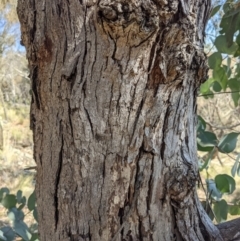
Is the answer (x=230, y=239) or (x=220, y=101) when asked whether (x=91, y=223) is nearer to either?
(x=230, y=239)

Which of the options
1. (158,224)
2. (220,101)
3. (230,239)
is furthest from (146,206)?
(220,101)

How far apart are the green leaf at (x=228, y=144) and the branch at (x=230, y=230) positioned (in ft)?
1.11

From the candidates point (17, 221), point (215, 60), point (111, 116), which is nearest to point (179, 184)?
point (111, 116)

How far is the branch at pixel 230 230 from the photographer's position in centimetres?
56

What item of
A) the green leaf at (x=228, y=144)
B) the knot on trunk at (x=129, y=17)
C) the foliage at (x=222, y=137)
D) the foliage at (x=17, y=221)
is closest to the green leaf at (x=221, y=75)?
the foliage at (x=222, y=137)

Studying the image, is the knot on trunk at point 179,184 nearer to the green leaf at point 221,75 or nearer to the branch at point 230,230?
the branch at point 230,230

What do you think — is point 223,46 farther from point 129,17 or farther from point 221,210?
point 129,17

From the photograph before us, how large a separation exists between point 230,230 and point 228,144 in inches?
14.4

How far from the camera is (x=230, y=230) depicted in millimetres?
573

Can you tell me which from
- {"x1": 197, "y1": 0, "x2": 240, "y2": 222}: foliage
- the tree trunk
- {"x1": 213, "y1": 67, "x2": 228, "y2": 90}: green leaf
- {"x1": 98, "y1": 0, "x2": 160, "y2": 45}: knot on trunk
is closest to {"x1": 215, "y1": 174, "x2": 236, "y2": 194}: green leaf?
{"x1": 197, "y1": 0, "x2": 240, "y2": 222}: foliage

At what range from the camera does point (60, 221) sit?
20.2 inches

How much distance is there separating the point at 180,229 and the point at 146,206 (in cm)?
6

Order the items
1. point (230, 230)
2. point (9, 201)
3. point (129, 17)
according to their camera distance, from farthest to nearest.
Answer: point (9, 201), point (230, 230), point (129, 17)

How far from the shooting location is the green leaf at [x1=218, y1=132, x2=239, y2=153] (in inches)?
35.9
